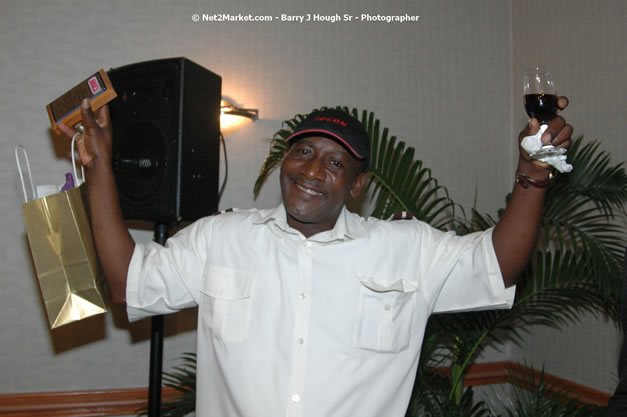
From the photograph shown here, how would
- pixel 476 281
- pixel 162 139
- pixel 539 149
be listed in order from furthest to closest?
pixel 162 139
pixel 476 281
pixel 539 149

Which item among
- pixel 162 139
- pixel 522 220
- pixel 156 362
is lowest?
pixel 156 362

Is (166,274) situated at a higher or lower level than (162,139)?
lower

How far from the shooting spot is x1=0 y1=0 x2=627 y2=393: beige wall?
254 centimetres

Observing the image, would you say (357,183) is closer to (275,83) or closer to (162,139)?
(162,139)

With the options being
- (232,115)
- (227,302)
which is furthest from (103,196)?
(232,115)

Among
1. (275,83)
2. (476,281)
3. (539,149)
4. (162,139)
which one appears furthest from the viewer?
(275,83)

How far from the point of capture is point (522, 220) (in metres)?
1.29

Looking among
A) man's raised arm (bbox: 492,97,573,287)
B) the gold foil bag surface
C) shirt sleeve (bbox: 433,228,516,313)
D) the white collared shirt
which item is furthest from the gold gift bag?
man's raised arm (bbox: 492,97,573,287)

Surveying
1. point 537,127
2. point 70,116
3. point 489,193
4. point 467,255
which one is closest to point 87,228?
point 70,116

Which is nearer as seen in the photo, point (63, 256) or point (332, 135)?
point (63, 256)

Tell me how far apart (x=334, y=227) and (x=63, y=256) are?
2.29 feet

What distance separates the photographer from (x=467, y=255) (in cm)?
140

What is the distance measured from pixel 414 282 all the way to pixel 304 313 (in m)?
0.31

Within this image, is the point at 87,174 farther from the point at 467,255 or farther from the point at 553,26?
the point at 553,26
